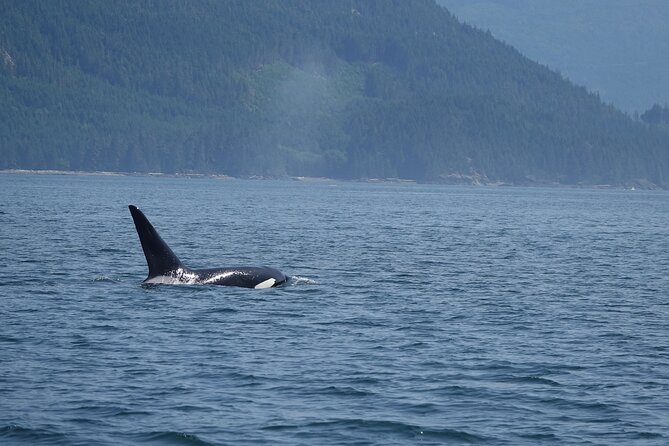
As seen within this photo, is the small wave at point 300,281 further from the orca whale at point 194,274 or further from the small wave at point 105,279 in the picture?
the small wave at point 105,279

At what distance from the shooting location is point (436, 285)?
46594 millimetres

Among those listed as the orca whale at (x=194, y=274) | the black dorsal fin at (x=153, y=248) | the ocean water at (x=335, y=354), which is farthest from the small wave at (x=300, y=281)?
the black dorsal fin at (x=153, y=248)

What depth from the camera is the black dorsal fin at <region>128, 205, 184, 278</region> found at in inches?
1550

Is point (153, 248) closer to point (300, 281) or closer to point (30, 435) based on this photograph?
point (300, 281)

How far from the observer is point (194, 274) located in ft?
139

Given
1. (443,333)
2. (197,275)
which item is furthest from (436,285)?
(443,333)

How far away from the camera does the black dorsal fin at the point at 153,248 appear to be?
39362mm

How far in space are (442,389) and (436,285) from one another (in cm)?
2052

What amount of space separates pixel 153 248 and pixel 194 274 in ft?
9.54

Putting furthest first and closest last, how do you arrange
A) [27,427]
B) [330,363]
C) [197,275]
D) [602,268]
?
[602,268]
[197,275]
[330,363]
[27,427]

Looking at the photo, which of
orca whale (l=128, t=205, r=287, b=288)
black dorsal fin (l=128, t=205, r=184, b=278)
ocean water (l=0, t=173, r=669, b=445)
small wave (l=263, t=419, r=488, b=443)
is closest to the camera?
small wave (l=263, t=419, r=488, b=443)

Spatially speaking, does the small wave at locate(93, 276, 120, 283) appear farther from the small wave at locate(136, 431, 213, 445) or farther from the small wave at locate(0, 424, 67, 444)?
the small wave at locate(136, 431, 213, 445)

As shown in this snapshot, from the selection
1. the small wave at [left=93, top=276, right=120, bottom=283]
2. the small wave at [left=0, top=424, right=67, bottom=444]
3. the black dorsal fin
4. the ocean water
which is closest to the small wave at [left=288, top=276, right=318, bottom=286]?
the ocean water

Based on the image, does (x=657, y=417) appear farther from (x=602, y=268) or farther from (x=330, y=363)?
(x=602, y=268)
